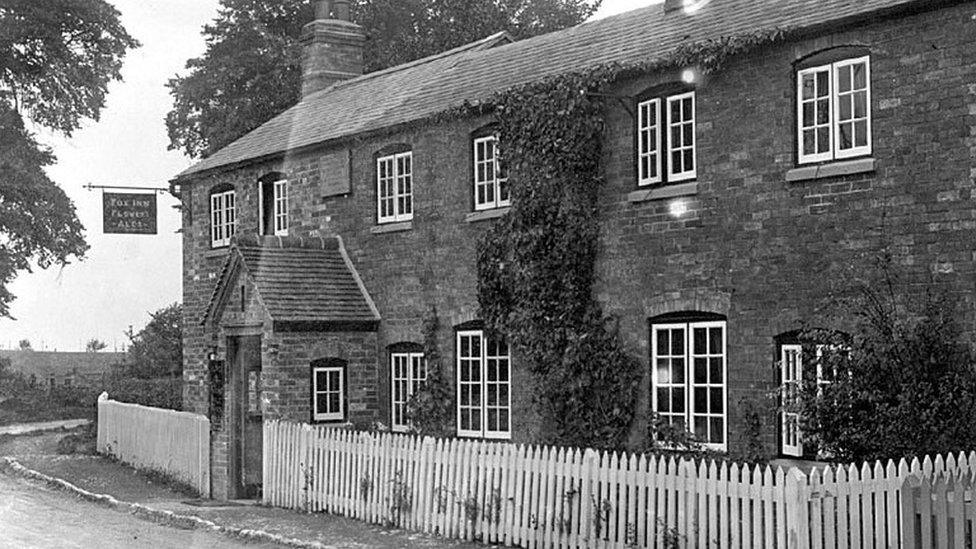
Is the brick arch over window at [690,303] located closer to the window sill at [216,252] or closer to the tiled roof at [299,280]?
the tiled roof at [299,280]

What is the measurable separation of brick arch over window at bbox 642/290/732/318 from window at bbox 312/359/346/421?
644 cm

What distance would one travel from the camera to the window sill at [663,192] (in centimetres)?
1584

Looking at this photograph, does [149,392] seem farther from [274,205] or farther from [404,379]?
[404,379]

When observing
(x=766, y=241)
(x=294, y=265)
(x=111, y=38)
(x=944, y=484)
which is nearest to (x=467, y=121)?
(x=294, y=265)

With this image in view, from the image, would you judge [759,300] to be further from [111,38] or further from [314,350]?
[111,38]

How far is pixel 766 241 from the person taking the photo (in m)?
14.8

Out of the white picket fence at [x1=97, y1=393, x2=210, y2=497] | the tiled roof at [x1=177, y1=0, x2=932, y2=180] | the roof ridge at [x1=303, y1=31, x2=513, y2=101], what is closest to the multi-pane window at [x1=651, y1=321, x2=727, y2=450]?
the tiled roof at [x1=177, y1=0, x2=932, y2=180]

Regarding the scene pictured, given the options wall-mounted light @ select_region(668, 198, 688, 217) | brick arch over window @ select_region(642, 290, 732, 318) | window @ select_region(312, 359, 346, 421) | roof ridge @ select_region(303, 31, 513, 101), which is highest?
roof ridge @ select_region(303, 31, 513, 101)

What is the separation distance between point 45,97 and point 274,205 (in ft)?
55.8

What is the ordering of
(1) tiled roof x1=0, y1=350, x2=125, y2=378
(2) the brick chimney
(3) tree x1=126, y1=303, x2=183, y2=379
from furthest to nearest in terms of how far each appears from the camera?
1. (1) tiled roof x1=0, y1=350, x2=125, y2=378
2. (3) tree x1=126, y1=303, x2=183, y2=379
3. (2) the brick chimney

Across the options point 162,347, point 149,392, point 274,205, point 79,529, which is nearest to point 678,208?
point 79,529

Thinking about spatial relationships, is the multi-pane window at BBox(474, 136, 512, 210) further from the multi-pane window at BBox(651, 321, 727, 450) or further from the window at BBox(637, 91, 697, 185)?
the multi-pane window at BBox(651, 321, 727, 450)

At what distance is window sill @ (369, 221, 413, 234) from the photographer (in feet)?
68.5

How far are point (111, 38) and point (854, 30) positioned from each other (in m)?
29.3
